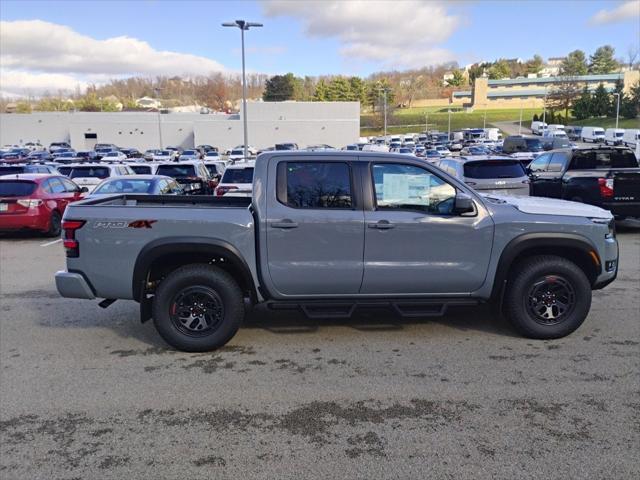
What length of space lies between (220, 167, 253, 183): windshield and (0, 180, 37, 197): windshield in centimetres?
454

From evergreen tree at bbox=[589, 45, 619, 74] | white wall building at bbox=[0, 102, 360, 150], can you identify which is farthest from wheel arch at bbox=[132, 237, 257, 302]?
evergreen tree at bbox=[589, 45, 619, 74]

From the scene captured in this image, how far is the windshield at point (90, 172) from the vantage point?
18.3 metres

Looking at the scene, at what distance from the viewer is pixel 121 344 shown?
5516 mm

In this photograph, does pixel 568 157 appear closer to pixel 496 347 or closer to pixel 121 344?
pixel 496 347

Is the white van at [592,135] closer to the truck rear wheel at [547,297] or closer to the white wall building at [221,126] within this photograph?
the white wall building at [221,126]

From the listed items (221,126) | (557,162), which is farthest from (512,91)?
(557,162)

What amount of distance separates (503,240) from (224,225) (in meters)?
2.67

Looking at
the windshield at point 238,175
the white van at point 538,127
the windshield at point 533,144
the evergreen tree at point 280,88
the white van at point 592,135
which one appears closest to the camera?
the windshield at point 238,175

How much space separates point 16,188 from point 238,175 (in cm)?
524

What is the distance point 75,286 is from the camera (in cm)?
515

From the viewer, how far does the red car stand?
480 inches

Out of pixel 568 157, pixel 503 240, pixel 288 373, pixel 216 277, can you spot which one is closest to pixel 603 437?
pixel 503 240

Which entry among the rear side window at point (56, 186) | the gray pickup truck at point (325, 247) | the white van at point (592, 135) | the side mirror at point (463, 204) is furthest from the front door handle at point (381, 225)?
the white van at point (592, 135)

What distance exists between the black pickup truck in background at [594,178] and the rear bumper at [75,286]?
1046 centimetres
